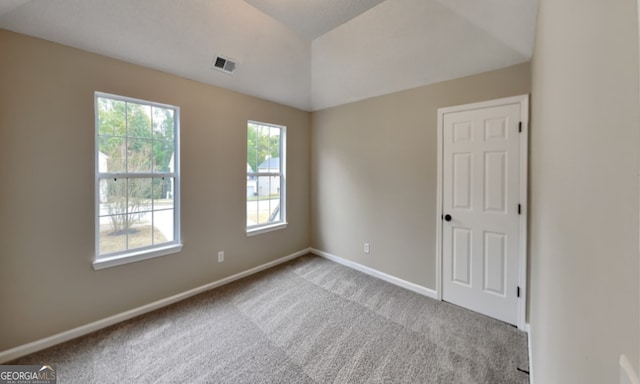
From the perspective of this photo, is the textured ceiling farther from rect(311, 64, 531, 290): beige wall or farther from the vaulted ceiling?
rect(311, 64, 531, 290): beige wall

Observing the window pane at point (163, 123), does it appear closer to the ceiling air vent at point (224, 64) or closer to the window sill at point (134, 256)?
the ceiling air vent at point (224, 64)

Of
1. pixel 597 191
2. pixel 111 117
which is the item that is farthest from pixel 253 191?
pixel 597 191

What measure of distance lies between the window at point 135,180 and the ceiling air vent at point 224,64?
2.06ft

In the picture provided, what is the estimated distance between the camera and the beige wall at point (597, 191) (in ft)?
1.02

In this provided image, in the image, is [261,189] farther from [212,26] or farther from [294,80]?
[212,26]

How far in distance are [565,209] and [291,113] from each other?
347 cm

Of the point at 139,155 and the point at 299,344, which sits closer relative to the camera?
the point at 299,344

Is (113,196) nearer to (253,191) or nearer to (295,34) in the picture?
(253,191)

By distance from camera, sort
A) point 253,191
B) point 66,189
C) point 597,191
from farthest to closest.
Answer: point 253,191, point 66,189, point 597,191

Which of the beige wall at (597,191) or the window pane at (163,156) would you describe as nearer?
the beige wall at (597,191)

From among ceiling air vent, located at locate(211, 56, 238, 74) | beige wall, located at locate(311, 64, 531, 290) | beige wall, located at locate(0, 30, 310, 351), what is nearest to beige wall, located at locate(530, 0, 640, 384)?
beige wall, located at locate(311, 64, 531, 290)

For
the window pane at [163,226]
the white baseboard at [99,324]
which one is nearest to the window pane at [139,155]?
the window pane at [163,226]

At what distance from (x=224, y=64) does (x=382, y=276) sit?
3.08 meters

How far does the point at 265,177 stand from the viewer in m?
3.57
